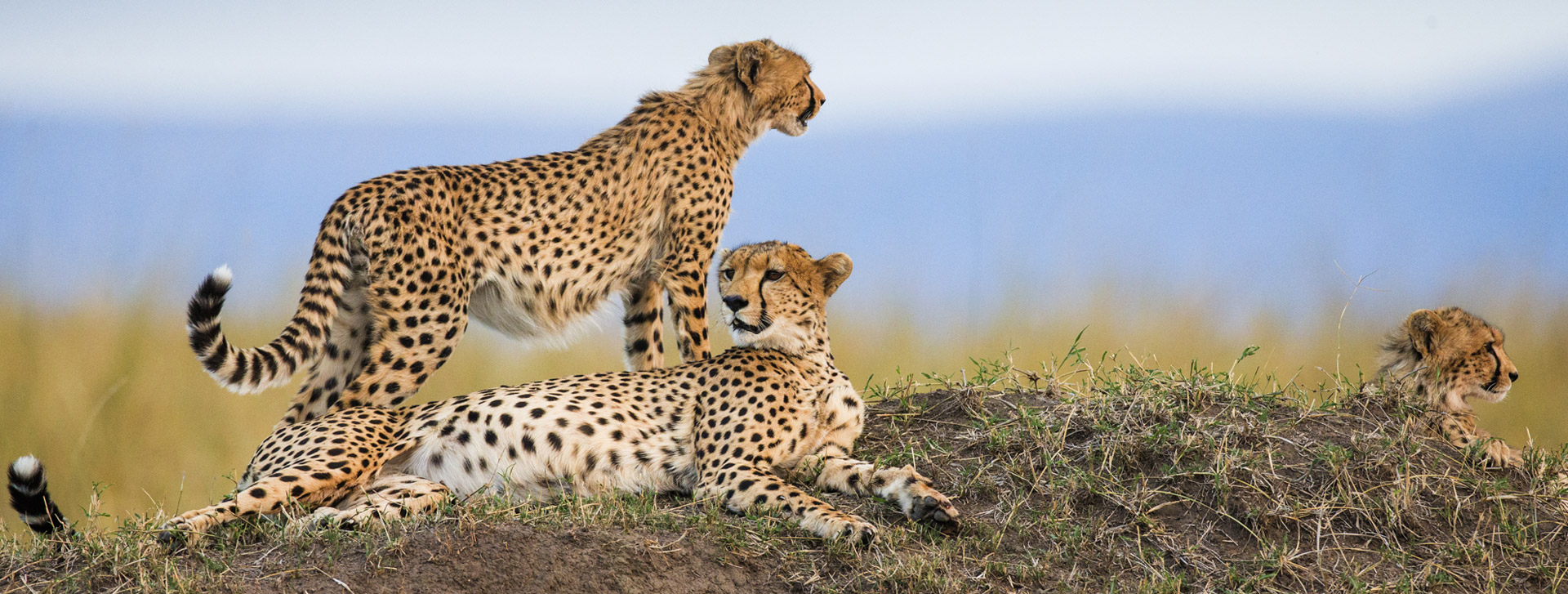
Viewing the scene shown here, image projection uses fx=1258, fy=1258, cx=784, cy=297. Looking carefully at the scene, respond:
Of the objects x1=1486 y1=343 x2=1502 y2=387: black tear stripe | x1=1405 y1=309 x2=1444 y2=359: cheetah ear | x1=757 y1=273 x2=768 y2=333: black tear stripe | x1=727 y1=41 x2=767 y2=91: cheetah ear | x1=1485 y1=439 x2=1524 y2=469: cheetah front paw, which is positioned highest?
x1=727 y1=41 x2=767 y2=91: cheetah ear

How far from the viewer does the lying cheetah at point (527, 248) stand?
12.8 feet

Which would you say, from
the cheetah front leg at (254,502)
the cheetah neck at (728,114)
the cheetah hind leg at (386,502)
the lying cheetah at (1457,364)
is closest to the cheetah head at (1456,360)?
the lying cheetah at (1457,364)

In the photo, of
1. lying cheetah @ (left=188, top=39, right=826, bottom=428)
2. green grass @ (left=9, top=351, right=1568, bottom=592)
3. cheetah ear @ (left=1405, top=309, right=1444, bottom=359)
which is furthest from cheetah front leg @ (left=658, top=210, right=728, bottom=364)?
cheetah ear @ (left=1405, top=309, right=1444, bottom=359)

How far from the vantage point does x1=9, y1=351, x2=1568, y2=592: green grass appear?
297cm

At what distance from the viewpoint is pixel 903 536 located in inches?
123

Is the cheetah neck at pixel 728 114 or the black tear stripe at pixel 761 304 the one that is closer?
the black tear stripe at pixel 761 304

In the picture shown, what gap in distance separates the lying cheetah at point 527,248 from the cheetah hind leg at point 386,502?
1.74 feet

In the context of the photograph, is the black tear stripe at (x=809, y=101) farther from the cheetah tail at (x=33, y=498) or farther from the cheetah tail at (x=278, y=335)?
the cheetah tail at (x=33, y=498)

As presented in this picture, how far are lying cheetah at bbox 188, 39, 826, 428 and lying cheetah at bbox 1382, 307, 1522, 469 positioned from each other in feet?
7.60

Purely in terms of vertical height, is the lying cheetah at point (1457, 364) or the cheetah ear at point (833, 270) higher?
the cheetah ear at point (833, 270)

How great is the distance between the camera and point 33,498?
3.13m

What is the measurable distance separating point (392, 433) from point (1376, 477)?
2.76m

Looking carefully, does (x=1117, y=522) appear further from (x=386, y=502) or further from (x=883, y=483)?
(x=386, y=502)

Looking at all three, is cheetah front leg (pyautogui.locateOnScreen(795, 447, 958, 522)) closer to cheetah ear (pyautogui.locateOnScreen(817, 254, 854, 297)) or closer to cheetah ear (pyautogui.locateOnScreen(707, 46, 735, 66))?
cheetah ear (pyautogui.locateOnScreen(817, 254, 854, 297))
